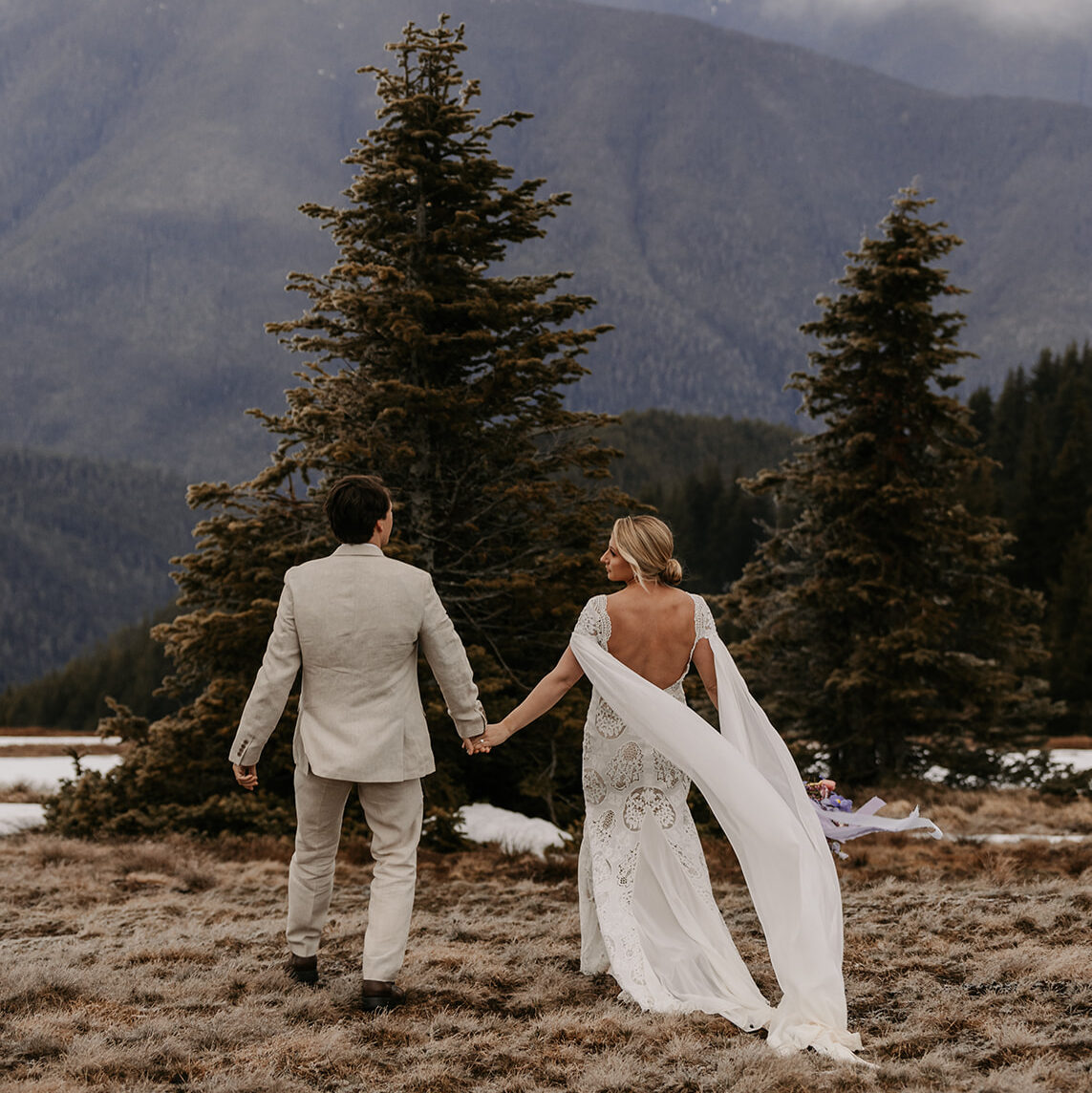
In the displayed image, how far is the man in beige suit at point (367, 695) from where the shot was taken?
17.1 feet

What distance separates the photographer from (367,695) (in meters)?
5.24

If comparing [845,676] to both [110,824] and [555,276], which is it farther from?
[110,824]

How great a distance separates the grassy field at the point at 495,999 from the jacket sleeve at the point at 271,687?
1.19m

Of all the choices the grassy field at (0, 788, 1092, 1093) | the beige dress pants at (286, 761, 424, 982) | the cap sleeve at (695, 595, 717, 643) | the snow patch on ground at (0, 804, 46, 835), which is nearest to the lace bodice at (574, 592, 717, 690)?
the cap sleeve at (695, 595, 717, 643)

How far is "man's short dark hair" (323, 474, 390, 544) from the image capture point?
5301 mm

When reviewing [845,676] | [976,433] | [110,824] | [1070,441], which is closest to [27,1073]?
[110,824]

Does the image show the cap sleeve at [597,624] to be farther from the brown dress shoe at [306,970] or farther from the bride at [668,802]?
the brown dress shoe at [306,970]

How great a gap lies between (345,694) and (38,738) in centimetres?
3133

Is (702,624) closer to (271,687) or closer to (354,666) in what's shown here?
(354,666)

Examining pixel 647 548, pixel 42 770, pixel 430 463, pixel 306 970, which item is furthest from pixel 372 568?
pixel 42 770

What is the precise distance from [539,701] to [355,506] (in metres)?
1.33

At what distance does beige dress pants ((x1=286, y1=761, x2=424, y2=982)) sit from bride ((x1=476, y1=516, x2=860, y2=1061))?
20.4 inches

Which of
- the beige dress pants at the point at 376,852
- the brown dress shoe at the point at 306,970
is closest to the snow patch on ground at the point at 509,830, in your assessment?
the brown dress shoe at the point at 306,970

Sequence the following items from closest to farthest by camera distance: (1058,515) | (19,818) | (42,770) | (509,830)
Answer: (509,830) < (19,818) < (42,770) < (1058,515)
